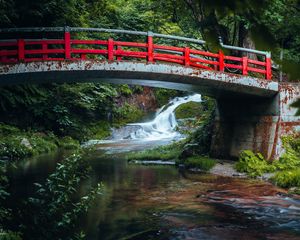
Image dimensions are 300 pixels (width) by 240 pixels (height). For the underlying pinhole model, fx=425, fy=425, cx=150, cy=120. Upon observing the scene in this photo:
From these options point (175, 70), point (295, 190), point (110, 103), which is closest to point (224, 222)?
point (295, 190)

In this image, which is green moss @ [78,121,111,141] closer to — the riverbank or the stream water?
the stream water

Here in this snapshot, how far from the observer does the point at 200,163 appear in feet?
51.7

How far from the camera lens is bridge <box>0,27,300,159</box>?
1184 cm

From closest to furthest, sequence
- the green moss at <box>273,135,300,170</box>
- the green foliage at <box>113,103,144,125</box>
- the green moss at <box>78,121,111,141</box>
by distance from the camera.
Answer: the green moss at <box>273,135,300,170</box>, the green moss at <box>78,121,111,141</box>, the green foliage at <box>113,103,144,125</box>

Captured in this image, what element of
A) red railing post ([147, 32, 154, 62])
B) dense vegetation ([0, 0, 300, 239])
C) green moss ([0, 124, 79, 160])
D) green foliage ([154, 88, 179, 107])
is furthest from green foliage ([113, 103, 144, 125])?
red railing post ([147, 32, 154, 62])

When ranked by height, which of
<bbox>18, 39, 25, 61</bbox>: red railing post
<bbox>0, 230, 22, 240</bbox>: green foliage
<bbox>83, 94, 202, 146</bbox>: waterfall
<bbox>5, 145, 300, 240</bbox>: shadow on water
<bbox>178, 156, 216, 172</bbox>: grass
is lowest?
<bbox>5, 145, 300, 240</bbox>: shadow on water

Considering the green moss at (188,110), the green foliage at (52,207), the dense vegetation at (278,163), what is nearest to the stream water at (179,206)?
the dense vegetation at (278,163)

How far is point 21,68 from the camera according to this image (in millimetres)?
11430

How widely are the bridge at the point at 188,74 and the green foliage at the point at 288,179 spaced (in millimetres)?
1799

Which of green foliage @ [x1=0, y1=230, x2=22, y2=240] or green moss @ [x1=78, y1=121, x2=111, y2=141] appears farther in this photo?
green moss @ [x1=78, y1=121, x2=111, y2=141]

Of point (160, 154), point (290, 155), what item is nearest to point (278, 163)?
point (290, 155)

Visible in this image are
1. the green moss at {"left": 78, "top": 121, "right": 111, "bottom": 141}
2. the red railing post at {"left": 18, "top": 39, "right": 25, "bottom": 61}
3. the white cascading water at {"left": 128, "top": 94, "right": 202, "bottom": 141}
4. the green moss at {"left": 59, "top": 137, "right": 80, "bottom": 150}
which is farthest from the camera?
the white cascading water at {"left": 128, "top": 94, "right": 202, "bottom": 141}

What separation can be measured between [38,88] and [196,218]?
17477mm

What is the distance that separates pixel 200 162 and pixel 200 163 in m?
→ 0.07
